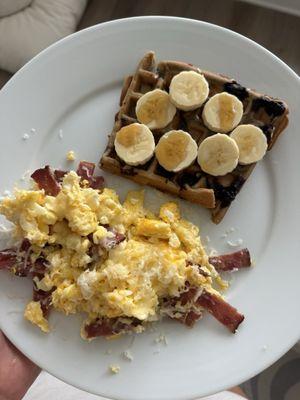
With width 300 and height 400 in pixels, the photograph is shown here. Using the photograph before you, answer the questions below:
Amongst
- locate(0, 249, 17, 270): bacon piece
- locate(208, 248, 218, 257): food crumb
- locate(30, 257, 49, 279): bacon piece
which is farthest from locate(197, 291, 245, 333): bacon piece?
locate(0, 249, 17, 270): bacon piece

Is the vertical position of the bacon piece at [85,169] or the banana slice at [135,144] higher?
the banana slice at [135,144]

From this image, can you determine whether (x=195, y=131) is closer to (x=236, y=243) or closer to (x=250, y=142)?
(x=250, y=142)

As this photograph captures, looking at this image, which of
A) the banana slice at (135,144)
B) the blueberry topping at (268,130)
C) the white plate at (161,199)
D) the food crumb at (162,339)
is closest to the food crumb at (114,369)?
the white plate at (161,199)

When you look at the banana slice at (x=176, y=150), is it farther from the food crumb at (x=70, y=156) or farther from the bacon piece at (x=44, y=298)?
the bacon piece at (x=44, y=298)

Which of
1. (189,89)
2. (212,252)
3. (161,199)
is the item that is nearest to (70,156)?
(161,199)

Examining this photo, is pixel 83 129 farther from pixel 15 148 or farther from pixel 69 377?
pixel 69 377

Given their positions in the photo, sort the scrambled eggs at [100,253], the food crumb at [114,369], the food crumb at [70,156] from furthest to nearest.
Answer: the food crumb at [70,156] < the food crumb at [114,369] < the scrambled eggs at [100,253]

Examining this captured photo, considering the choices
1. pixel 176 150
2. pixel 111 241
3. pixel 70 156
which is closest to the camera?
pixel 111 241
